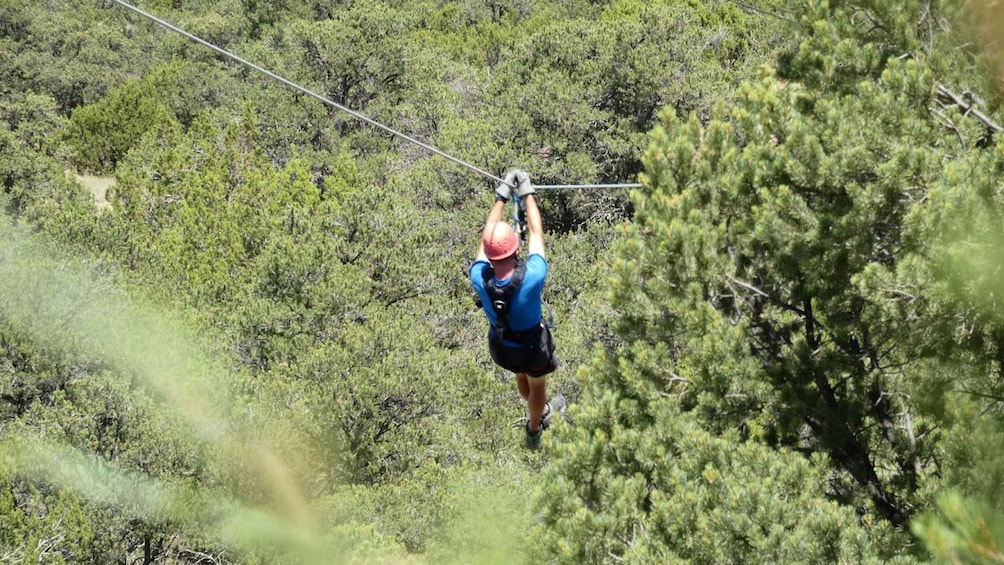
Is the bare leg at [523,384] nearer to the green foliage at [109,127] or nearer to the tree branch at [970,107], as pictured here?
the tree branch at [970,107]

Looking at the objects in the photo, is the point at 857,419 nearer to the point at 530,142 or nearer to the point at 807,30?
the point at 807,30

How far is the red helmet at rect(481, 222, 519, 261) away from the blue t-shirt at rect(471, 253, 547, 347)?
195 mm

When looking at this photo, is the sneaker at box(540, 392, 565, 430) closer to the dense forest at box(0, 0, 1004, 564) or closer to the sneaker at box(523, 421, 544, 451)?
the sneaker at box(523, 421, 544, 451)

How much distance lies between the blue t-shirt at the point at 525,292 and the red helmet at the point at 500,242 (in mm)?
195

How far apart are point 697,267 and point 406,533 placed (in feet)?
20.8

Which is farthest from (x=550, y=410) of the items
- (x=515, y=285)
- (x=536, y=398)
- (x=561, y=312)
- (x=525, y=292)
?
(x=561, y=312)

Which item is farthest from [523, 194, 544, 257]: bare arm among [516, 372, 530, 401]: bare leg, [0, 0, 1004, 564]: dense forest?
[516, 372, 530, 401]: bare leg

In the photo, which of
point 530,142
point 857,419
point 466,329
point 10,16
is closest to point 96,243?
point 466,329

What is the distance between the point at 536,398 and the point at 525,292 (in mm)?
1349

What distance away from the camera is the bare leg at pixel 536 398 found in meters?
6.08

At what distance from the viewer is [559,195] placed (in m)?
22.3

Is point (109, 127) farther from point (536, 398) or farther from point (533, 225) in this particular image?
point (533, 225)

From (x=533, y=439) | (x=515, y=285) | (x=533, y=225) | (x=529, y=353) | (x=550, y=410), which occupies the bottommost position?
(x=533, y=439)

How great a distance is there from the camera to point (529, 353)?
561 centimetres
